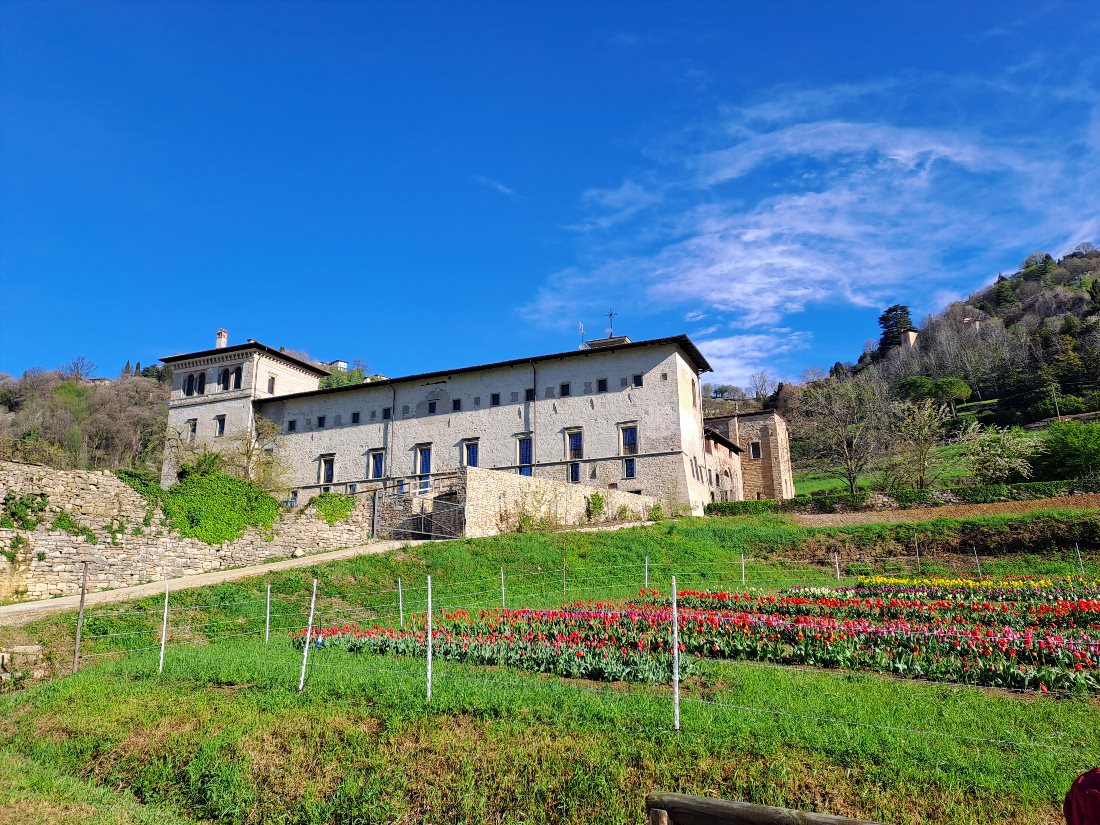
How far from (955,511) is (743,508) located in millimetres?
11438

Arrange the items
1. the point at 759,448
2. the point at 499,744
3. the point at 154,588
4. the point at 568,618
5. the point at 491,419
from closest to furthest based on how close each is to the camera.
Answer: the point at 499,744 < the point at 568,618 < the point at 154,588 < the point at 491,419 < the point at 759,448

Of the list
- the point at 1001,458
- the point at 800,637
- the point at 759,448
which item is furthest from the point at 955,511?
the point at 759,448

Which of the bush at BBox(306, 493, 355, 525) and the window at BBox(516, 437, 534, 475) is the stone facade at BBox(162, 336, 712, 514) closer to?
the window at BBox(516, 437, 534, 475)

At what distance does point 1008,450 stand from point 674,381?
2105 cm

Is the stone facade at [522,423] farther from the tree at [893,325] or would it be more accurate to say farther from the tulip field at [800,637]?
the tree at [893,325]

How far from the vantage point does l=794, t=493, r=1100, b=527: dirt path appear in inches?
1203

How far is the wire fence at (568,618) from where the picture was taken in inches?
320

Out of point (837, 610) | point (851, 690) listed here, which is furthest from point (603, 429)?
point (851, 690)

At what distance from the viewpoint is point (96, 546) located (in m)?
21.5

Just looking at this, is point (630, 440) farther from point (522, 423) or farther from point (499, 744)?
point (499, 744)

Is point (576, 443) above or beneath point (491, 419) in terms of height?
beneath

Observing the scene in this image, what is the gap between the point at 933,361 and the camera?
98000 mm

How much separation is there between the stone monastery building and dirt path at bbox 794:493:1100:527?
928cm

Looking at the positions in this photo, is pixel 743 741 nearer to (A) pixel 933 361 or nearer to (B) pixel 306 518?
(B) pixel 306 518
